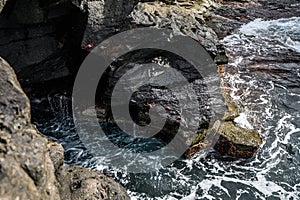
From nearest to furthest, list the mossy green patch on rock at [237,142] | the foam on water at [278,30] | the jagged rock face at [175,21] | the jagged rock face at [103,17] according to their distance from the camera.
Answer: the mossy green patch on rock at [237,142] → the jagged rock face at [103,17] → the jagged rock face at [175,21] → the foam on water at [278,30]

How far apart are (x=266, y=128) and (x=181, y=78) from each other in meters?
3.26

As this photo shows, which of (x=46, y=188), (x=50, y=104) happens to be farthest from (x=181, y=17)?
(x=46, y=188)

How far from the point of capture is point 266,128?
1012cm

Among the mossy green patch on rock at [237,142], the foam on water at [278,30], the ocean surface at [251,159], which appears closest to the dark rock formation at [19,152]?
the ocean surface at [251,159]

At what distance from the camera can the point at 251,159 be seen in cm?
907

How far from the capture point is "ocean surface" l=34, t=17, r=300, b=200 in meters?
8.17

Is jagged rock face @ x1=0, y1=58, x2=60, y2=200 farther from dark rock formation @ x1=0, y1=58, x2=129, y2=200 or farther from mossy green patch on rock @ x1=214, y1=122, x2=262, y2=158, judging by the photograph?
mossy green patch on rock @ x1=214, y1=122, x2=262, y2=158

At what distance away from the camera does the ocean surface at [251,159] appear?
8.17m

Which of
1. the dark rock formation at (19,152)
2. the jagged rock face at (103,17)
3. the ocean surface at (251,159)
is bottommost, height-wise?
the ocean surface at (251,159)

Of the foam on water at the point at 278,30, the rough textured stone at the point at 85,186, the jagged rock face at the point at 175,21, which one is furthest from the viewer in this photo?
the foam on water at the point at 278,30

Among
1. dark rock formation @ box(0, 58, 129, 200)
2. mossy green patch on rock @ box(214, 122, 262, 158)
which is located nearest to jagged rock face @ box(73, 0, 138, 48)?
mossy green patch on rock @ box(214, 122, 262, 158)

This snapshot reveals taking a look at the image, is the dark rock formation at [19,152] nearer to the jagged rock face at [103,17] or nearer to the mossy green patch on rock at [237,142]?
the jagged rock face at [103,17]

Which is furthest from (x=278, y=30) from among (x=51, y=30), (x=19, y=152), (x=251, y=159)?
(x=19, y=152)

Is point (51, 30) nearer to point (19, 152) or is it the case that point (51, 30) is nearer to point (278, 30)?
point (19, 152)
